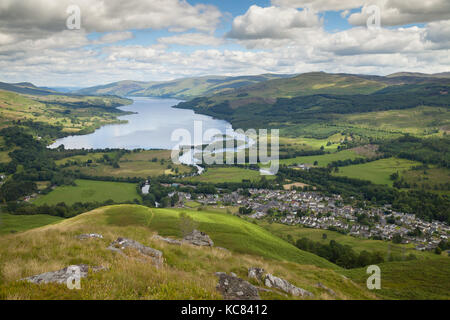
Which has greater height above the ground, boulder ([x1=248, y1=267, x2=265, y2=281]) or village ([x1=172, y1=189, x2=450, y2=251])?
boulder ([x1=248, y1=267, x2=265, y2=281])

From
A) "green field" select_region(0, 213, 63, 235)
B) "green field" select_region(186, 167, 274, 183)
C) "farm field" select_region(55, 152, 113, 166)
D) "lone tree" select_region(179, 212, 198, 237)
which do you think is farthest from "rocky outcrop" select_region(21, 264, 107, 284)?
"farm field" select_region(55, 152, 113, 166)

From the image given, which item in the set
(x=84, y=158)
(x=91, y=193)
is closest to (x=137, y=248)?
(x=91, y=193)

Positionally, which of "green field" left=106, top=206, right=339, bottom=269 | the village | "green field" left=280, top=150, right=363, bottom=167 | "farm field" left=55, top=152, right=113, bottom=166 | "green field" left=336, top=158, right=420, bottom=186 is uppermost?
"green field" left=106, top=206, right=339, bottom=269

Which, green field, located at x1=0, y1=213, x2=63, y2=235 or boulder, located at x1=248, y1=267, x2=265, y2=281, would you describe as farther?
green field, located at x1=0, y1=213, x2=63, y2=235

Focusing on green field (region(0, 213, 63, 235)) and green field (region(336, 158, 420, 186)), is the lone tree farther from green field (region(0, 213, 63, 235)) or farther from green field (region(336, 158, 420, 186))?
green field (region(336, 158, 420, 186))

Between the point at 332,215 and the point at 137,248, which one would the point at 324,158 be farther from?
the point at 137,248

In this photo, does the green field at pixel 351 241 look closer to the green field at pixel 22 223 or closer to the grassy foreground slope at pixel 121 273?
the grassy foreground slope at pixel 121 273

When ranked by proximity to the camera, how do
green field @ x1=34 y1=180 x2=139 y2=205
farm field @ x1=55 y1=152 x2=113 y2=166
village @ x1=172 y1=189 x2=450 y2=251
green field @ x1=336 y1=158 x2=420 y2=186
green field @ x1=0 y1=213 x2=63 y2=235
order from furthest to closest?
1. farm field @ x1=55 y1=152 x2=113 y2=166
2. green field @ x1=336 y1=158 x2=420 y2=186
3. green field @ x1=34 y1=180 x2=139 y2=205
4. village @ x1=172 y1=189 x2=450 y2=251
5. green field @ x1=0 y1=213 x2=63 y2=235

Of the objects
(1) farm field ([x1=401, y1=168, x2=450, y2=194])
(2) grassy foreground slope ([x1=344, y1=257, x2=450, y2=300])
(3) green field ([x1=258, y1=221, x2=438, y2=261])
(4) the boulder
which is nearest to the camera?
(4) the boulder
